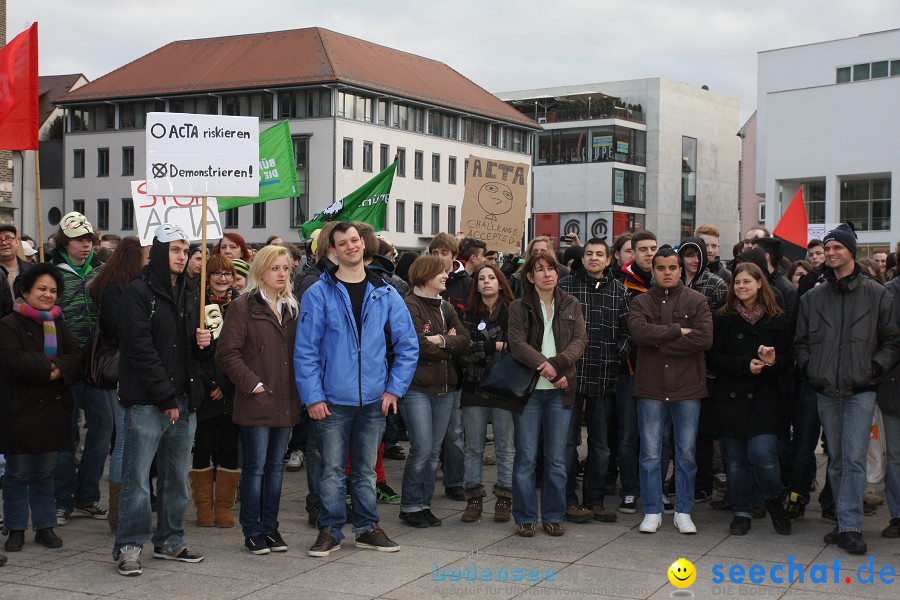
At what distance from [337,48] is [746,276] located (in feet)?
219

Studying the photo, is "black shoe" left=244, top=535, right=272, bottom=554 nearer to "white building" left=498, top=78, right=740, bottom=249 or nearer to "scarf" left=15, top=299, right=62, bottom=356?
"scarf" left=15, top=299, right=62, bottom=356

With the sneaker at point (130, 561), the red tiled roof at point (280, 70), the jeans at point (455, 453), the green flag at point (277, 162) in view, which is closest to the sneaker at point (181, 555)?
the sneaker at point (130, 561)

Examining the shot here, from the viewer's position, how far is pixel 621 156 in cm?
8794

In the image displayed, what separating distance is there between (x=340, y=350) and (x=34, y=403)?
215 cm

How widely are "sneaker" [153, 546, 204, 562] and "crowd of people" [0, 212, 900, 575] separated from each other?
0.02 meters

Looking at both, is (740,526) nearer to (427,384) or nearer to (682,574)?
(682,574)

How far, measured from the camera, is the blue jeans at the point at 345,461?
311 inches

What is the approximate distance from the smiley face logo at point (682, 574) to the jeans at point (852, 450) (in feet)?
6.09

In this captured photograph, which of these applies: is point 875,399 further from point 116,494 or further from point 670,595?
point 116,494

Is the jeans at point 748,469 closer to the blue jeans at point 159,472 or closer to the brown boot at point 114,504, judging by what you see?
the blue jeans at point 159,472

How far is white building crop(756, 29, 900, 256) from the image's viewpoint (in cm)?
5331

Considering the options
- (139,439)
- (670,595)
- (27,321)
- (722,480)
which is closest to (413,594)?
(670,595)

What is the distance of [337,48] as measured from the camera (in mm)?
72625

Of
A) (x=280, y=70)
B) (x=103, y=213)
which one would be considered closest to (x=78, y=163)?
(x=103, y=213)
